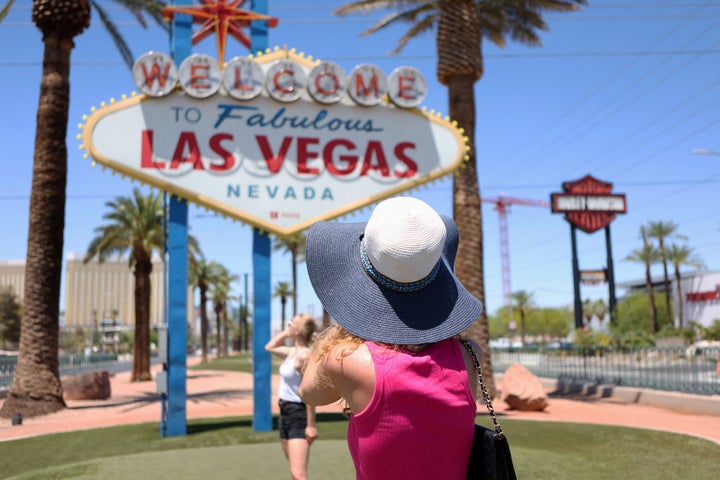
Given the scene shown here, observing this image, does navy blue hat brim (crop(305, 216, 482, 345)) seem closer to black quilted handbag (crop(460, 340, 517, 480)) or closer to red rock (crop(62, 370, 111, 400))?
black quilted handbag (crop(460, 340, 517, 480))

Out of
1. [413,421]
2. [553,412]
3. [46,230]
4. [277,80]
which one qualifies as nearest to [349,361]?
[413,421]

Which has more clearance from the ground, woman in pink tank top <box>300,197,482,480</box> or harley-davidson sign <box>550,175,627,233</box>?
harley-davidson sign <box>550,175,627,233</box>

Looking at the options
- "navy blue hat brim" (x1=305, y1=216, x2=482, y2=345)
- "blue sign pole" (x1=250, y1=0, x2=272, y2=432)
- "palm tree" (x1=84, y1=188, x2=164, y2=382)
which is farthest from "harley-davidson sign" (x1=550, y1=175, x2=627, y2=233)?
"navy blue hat brim" (x1=305, y1=216, x2=482, y2=345)

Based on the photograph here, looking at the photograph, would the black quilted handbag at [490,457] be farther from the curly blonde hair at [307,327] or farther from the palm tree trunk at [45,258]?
the palm tree trunk at [45,258]

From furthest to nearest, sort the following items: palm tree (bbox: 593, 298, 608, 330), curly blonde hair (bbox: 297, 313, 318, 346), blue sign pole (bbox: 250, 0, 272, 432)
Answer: palm tree (bbox: 593, 298, 608, 330) < blue sign pole (bbox: 250, 0, 272, 432) < curly blonde hair (bbox: 297, 313, 318, 346)

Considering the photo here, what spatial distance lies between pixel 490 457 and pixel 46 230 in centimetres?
1611

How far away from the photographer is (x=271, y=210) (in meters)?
11.6

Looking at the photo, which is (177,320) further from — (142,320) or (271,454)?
(142,320)

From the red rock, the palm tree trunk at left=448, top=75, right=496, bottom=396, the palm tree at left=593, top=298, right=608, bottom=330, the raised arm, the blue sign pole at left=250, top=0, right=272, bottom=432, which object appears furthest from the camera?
the palm tree at left=593, top=298, right=608, bottom=330

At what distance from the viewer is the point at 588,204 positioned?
4544 centimetres

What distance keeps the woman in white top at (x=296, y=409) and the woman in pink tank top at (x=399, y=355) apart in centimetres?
303

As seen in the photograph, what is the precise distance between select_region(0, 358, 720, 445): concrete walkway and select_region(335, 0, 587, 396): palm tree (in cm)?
251

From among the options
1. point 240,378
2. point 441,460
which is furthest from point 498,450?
point 240,378

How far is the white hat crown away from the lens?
1.91 m
